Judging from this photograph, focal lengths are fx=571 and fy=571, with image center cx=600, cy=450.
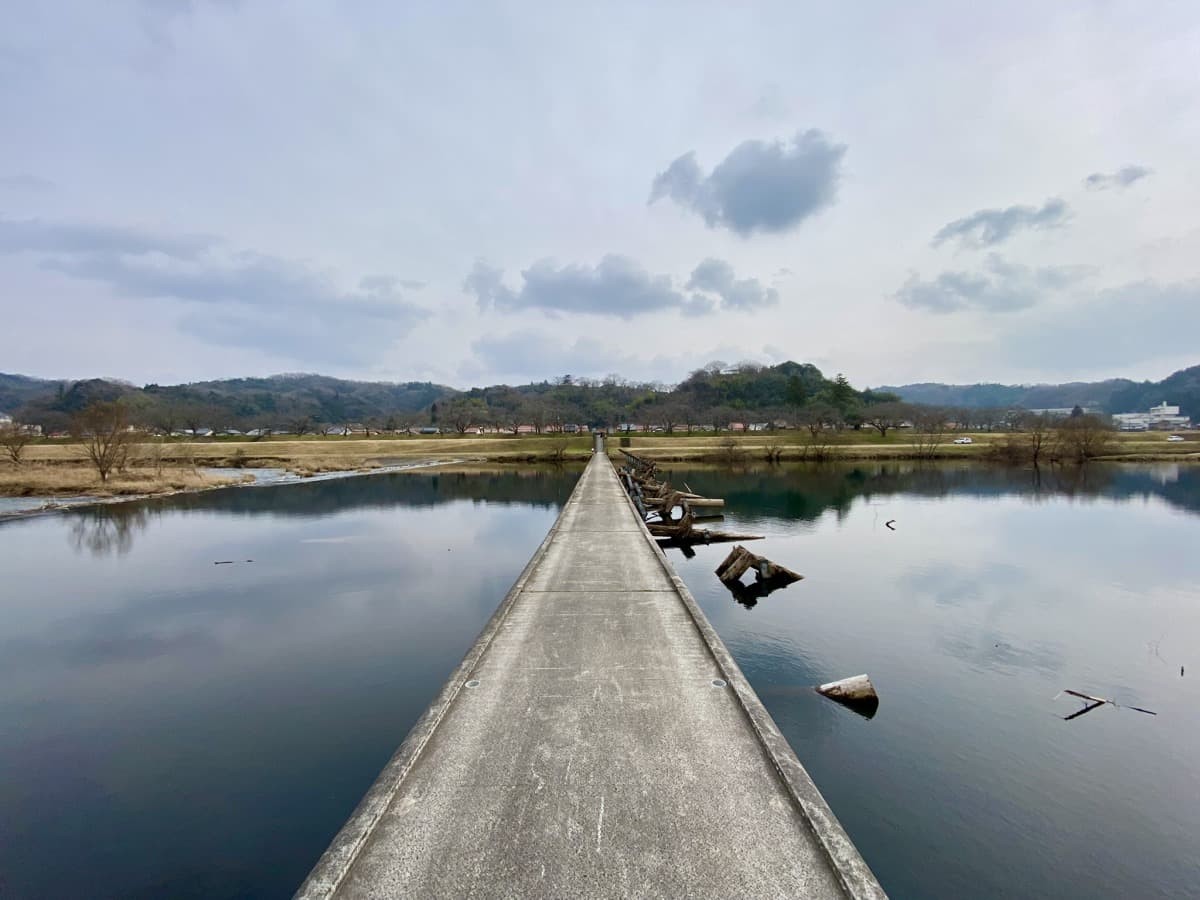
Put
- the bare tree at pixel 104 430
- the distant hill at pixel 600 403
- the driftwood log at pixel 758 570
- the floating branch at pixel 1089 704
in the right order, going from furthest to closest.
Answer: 1. the distant hill at pixel 600 403
2. the bare tree at pixel 104 430
3. the driftwood log at pixel 758 570
4. the floating branch at pixel 1089 704

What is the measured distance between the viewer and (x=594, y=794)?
15.4 ft

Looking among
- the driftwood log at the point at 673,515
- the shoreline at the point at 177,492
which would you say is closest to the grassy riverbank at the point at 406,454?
the shoreline at the point at 177,492

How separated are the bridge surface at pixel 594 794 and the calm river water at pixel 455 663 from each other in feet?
7.01

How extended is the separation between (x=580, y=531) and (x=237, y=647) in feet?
30.6

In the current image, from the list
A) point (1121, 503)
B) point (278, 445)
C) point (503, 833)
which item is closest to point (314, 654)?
point (503, 833)

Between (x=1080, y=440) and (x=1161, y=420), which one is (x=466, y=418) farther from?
(x=1161, y=420)

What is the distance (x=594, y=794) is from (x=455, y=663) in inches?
272

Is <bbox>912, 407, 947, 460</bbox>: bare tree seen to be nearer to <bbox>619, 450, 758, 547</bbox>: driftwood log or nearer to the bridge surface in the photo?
<bbox>619, 450, 758, 547</bbox>: driftwood log

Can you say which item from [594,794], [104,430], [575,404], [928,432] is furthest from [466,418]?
[594,794]

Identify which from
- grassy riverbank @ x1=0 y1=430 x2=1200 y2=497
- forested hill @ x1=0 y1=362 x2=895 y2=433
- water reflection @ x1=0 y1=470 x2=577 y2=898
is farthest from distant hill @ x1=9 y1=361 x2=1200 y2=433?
water reflection @ x1=0 y1=470 x2=577 y2=898

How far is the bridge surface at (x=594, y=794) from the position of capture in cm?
382

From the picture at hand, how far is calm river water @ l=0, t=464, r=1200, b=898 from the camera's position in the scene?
20.5 feet

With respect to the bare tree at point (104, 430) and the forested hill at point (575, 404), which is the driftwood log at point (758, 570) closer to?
the bare tree at point (104, 430)

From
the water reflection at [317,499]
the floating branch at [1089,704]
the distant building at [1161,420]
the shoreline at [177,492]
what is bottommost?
the floating branch at [1089,704]
